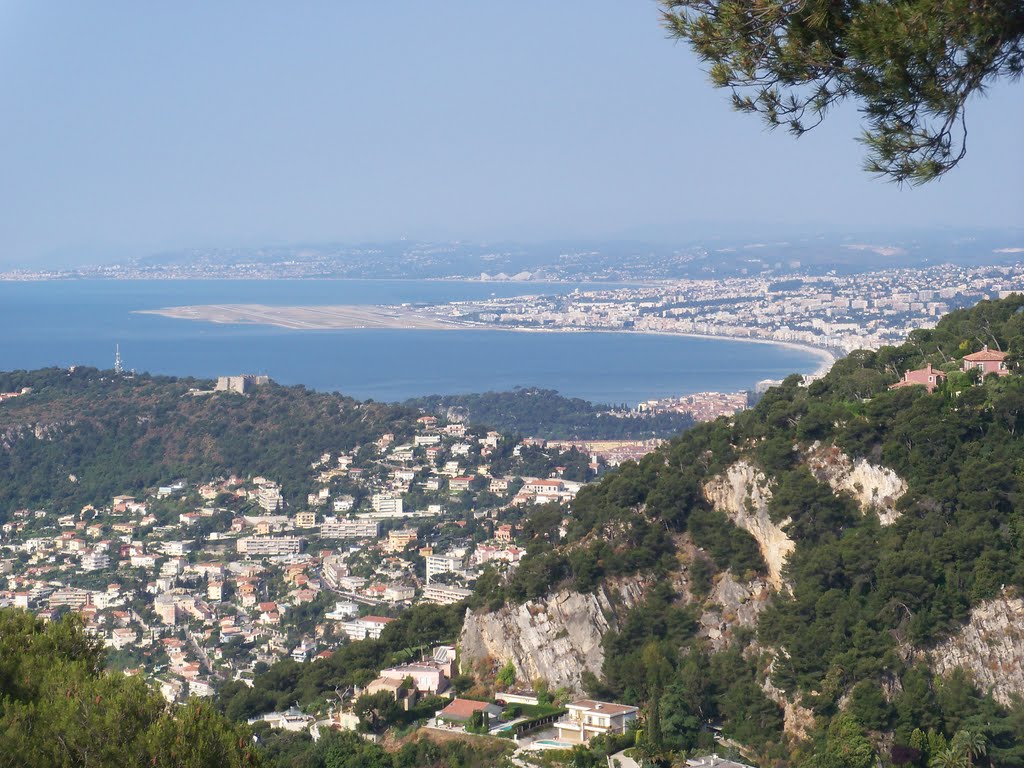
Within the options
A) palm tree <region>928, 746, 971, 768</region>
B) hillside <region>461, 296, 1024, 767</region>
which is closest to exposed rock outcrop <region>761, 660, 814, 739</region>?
hillside <region>461, 296, 1024, 767</region>

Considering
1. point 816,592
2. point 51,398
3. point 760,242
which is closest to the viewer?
point 816,592

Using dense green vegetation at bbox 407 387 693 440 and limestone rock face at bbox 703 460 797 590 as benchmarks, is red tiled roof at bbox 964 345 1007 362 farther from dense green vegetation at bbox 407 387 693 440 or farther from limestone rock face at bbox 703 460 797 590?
dense green vegetation at bbox 407 387 693 440

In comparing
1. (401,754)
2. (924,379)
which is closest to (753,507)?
(924,379)

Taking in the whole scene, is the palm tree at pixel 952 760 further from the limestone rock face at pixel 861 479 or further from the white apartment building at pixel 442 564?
the white apartment building at pixel 442 564

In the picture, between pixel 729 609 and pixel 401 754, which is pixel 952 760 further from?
pixel 401 754

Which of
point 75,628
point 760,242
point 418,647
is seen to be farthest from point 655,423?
point 760,242

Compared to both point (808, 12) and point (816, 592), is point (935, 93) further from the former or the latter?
point (816, 592)
